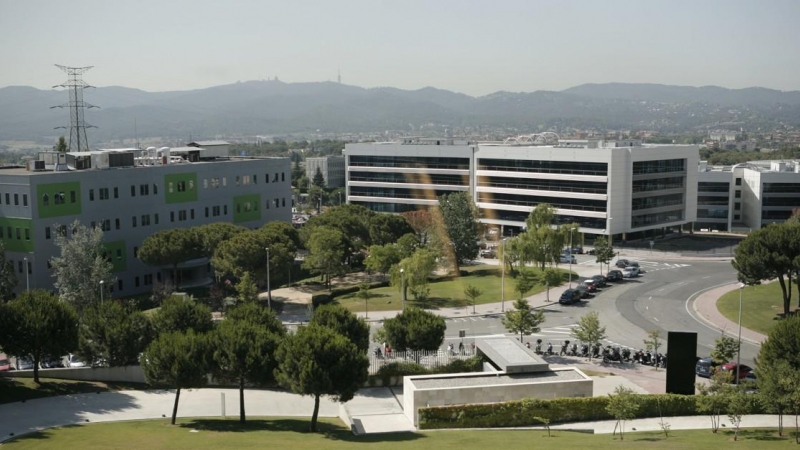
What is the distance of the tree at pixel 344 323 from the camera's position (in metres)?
40.8

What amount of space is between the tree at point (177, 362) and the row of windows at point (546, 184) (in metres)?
70.2

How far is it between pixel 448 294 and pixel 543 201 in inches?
1438

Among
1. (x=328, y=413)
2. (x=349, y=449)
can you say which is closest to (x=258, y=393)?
(x=328, y=413)

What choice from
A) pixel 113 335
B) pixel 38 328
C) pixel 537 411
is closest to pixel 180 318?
pixel 113 335

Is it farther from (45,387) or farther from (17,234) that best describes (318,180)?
(45,387)

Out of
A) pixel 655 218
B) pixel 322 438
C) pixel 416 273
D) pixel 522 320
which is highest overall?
pixel 655 218

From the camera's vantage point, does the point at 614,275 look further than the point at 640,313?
Yes

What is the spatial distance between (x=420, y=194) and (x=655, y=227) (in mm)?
33755

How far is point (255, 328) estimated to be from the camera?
36562 mm

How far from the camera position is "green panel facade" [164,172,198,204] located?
258 ft

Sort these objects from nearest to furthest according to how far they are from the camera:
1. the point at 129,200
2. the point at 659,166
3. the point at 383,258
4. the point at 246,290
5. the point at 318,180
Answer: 1. the point at 246,290
2. the point at 383,258
3. the point at 129,200
4. the point at 659,166
5. the point at 318,180

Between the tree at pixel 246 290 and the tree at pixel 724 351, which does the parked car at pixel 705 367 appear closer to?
the tree at pixel 724 351

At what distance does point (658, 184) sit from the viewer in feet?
329

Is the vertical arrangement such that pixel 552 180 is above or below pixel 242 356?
above
